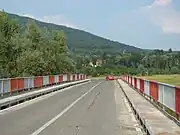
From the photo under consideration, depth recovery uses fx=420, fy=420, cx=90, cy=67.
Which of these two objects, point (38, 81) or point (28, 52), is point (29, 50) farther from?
point (38, 81)

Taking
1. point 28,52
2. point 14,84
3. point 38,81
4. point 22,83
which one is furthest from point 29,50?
point 14,84

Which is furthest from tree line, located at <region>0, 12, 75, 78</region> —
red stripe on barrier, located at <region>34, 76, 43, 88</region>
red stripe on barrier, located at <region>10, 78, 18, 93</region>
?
red stripe on barrier, located at <region>10, 78, 18, 93</region>

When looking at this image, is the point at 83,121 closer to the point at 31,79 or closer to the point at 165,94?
the point at 165,94

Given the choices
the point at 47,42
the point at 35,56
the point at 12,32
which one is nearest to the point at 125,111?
the point at 35,56

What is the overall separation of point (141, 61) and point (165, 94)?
567ft

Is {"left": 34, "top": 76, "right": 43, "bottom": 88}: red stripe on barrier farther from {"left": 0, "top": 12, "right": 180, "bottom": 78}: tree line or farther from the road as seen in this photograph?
the road

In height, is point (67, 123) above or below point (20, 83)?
below

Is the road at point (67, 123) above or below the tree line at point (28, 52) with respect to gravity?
below

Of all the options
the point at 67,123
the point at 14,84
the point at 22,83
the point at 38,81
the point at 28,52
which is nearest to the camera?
the point at 67,123

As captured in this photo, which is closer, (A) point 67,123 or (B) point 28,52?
(A) point 67,123

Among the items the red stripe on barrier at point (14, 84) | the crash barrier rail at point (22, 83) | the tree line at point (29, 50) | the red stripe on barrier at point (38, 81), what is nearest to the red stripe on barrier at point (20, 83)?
the crash barrier rail at point (22, 83)

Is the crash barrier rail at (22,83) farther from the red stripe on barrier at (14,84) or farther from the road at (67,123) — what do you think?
the road at (67,123)

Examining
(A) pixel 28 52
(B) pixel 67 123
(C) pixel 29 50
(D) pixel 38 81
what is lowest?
(B) pixel 67 123

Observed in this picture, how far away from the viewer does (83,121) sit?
15.6 metres
